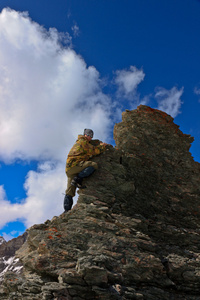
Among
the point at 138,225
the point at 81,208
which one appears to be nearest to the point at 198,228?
the point at 138,225

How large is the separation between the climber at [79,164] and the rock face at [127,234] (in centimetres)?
56

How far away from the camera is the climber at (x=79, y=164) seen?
42.1ft

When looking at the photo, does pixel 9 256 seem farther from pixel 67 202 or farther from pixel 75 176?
pixel 75 176

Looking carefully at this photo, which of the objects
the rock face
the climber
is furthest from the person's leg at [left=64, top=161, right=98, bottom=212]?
the rock face

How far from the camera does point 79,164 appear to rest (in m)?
Answer: 13.0

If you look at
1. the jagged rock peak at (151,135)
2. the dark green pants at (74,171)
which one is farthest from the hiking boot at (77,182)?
the jagged rock peak at (151,135)

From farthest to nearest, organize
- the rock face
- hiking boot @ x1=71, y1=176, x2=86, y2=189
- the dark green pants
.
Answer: the dark green pants, hiking boot @ x1=71, y1=176, x2=86, y2=189, the rock face

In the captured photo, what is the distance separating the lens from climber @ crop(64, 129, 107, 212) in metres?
12.8

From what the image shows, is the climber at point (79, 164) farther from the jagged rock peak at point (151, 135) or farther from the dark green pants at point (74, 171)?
the jagged rock peak at point (151, 135)

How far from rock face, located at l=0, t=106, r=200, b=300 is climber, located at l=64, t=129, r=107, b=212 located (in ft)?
1.84

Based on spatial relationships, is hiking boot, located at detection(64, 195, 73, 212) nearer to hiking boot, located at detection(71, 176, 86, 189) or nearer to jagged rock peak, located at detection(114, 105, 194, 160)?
hiking boot, located at detection(71, 176, 86, 189)

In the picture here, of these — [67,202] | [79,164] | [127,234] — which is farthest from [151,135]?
[127,234]

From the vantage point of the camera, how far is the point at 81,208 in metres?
11.4

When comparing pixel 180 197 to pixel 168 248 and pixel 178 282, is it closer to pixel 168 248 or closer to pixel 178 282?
pixel 168 248
